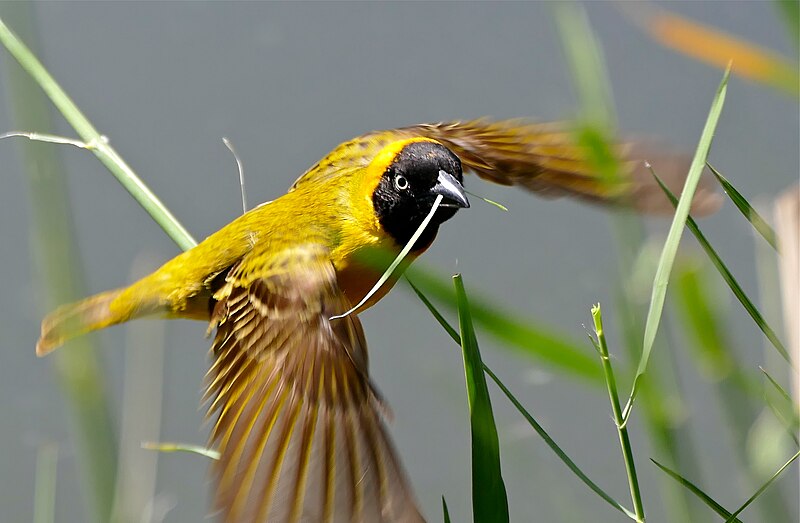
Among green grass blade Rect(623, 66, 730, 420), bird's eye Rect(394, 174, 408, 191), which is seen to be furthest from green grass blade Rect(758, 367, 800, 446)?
bird's eye Rect(394, 174, 408, 191)

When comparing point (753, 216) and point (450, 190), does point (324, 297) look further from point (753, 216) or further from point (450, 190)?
point (753, 216)

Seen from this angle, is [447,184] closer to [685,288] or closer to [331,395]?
[331,395]

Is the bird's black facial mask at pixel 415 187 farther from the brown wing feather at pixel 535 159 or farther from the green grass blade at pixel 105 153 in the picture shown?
the green grass blade at pixel 105 153

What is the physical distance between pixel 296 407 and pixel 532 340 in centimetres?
41

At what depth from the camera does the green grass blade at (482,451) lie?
1.13 ft

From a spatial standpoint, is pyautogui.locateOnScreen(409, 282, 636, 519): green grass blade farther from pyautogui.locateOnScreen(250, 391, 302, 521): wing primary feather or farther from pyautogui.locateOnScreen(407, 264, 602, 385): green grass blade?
pyautogui.locateOnScreen(250, 391, 302, 521): wing primary feather

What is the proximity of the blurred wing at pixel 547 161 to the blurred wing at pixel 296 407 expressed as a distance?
7.3 inches

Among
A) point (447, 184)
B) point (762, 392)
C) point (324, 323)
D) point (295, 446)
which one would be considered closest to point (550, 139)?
point (447, 184)

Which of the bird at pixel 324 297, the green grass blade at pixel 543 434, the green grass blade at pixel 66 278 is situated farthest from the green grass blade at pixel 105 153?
the green grass blade at pixel 543 434

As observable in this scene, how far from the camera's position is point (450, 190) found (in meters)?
0.90

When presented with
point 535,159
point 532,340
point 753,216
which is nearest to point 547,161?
point 535,159

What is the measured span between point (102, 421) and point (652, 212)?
55cm

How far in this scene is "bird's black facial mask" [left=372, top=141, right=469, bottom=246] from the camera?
0.93 metres

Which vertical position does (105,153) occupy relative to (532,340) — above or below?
above
